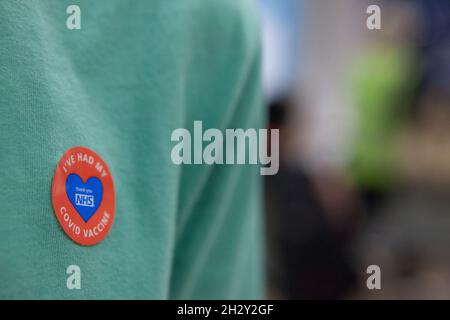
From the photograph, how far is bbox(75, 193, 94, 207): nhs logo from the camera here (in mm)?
425

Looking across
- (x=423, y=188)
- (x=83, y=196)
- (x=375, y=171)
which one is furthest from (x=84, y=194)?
(x=423, y=188)

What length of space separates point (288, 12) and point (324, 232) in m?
1.24

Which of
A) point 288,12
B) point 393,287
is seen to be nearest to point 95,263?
point 393,287

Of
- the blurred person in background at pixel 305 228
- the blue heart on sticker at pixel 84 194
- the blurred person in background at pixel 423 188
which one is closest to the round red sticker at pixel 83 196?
the blue heart on sticker at pixel 84 194

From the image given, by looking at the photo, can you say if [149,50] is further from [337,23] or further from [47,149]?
[337,23]

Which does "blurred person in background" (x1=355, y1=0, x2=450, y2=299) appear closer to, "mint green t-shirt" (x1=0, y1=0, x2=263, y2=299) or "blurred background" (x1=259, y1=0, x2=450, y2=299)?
"blurred background" (x1=259, y1=0, x2=450, y2=299)

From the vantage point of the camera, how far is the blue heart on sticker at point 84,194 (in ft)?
1.38

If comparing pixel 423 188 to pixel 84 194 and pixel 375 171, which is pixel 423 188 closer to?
pixel 375 171

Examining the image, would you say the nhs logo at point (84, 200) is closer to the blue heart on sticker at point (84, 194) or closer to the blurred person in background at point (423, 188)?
the blue heart on sticker at point (84, 194)

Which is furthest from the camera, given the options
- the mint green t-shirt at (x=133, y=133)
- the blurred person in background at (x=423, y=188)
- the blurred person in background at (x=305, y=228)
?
the blurred person in background at (x=423, y=188)

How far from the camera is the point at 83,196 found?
0.43 meters

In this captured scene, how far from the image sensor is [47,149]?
0.40 metres

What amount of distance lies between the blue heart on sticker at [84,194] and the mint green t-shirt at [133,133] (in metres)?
0.01

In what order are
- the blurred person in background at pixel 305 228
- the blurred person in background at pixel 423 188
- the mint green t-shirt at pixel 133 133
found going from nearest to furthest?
the mint green t-shirt at pixel 133 133
the blurred person in background at pixel 305 228
the blurred person in background at pixel 423 188
